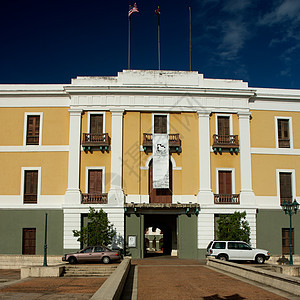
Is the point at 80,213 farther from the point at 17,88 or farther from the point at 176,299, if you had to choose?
the point at 176,299

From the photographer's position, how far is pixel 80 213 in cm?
2980

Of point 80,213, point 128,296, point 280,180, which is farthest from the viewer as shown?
point 280,180

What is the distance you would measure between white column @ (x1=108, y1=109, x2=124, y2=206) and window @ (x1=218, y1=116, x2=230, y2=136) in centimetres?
734

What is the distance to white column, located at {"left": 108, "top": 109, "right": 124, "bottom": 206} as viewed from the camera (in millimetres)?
30047

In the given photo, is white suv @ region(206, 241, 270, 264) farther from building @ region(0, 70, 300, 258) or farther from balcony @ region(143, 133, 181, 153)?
balcony @ region(143, 133, 181, 153)

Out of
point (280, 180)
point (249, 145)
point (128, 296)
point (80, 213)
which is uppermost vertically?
point (249, 145)

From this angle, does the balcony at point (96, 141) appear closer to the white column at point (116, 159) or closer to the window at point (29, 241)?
the white column at point (116, 159)

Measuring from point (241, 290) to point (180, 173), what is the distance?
17.1 meters

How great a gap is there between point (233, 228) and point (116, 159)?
31.0 ft

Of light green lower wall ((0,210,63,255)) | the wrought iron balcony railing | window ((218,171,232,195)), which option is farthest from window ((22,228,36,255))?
the wrought iron balcony railing

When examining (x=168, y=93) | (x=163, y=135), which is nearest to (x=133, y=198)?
Answer: (x=163, y=135)

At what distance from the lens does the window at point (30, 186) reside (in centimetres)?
3070

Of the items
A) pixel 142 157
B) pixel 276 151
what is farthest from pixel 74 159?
pixel 276 151

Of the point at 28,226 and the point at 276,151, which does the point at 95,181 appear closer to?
the point at 28,226
